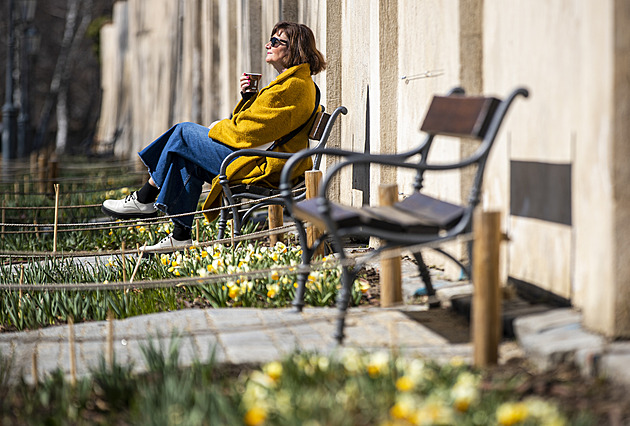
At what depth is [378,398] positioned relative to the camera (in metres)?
2.43

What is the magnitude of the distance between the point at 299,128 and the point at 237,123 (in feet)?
1.17

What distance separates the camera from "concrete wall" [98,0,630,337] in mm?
2738

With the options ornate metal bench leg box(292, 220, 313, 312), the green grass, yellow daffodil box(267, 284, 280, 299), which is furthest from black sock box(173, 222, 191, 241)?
the green grass

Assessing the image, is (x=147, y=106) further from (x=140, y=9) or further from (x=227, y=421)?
(x=227, y=421)

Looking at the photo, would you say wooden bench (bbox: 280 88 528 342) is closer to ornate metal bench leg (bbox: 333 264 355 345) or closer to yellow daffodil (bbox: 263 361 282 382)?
ornate metal bench leg (bbox: 333 264 355 345)

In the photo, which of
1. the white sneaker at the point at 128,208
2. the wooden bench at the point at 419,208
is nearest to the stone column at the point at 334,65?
the white sneaker at the point at 128,208

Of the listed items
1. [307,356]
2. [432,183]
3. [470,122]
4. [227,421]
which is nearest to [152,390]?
[227,421]

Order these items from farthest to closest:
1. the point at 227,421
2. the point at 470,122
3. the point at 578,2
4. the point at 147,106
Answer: the point at 147,106, the point at 470,122, the point at 578,2, the point at 227,421

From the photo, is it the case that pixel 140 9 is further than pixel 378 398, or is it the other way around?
pixel 140 9

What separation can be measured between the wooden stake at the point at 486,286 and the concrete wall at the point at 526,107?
0.34 meters

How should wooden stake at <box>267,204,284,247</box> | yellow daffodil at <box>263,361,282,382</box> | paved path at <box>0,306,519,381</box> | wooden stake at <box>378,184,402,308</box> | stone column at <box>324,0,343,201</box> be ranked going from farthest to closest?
stone column at <box>324,0,343,201</box>
wooden stake at <box>267,204,284,247</box>
wooden stake at <box>378,184,402,308</box>
paved path at <box>0,306,519,381</box>
yellow daffodil at <box>263,361,282,382</box>

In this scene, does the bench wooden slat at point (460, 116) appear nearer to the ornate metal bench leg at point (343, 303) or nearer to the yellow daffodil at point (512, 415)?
the ornate metal bench leg at point (343, 303)

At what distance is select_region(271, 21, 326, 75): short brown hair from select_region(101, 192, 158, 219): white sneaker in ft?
3.97

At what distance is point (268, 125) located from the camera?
516 cm
